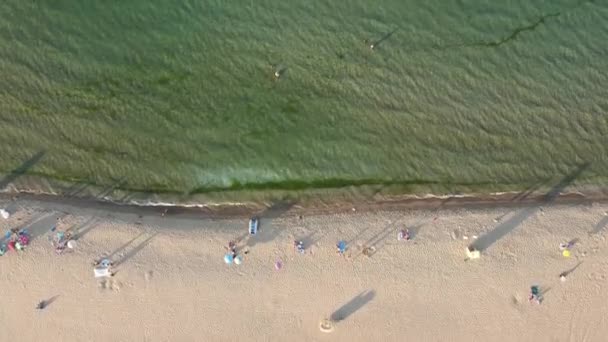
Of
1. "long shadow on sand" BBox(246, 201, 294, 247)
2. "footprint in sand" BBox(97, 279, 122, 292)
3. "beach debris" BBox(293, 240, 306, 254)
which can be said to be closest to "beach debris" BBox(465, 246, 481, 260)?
"beach debris" BBox(293, 240, 306, 254)

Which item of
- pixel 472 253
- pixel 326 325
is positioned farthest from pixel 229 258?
pixel 472 253

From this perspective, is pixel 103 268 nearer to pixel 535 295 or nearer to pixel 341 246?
pixel 341 246

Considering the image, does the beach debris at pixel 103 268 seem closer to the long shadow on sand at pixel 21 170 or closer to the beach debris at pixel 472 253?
Result: the long shadow on sand at pixel 21 170

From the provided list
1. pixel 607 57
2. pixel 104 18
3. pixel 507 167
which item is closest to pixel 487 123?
pixel 507 167

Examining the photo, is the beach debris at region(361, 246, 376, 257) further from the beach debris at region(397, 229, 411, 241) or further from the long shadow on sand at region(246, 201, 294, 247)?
the long shadow on sand at region(246, 201, 294, 247)

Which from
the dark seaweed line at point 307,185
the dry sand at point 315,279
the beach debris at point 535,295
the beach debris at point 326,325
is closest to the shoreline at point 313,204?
the dry sand at point 315,279

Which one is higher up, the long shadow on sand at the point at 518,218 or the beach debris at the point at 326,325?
the long shadow on sand at the point at 518,218
